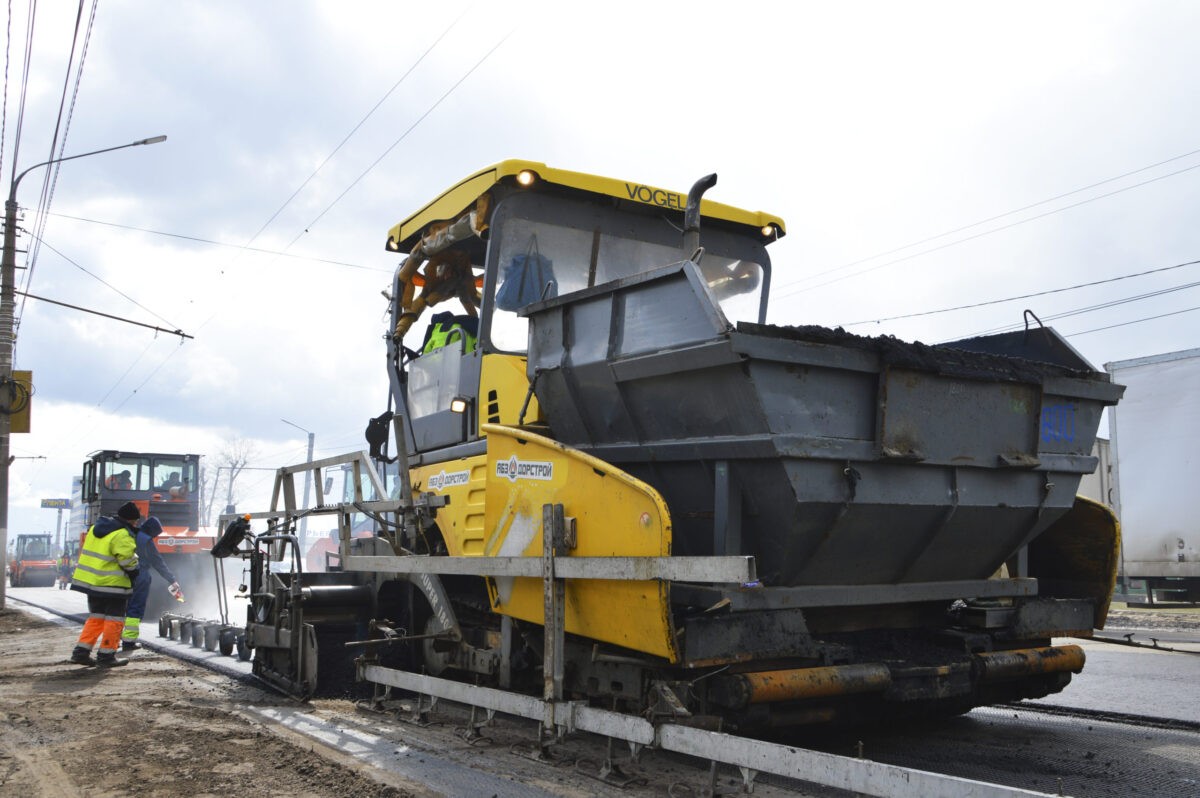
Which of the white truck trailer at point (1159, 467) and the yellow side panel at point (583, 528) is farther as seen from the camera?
the white truck trailer at point (1159, 467)

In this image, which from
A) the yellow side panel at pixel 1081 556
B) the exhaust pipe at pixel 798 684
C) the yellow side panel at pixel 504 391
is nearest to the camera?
the exhaust pipe at pixel 798 684

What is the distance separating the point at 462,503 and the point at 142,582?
6.07 metres

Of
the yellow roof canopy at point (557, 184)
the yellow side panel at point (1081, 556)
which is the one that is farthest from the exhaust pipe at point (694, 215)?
the yellow side panel at point (1081, 556)

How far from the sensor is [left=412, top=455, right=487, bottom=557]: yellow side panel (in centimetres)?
536

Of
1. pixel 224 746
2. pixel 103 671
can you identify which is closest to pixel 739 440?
pixel 224 746

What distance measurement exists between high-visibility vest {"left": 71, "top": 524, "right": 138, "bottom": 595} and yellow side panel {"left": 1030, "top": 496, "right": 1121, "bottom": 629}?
8012 millimetres

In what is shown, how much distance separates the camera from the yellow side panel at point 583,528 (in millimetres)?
4039

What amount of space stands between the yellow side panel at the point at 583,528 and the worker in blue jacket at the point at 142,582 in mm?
6042

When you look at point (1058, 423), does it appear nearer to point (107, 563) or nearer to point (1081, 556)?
point (1081, 556)

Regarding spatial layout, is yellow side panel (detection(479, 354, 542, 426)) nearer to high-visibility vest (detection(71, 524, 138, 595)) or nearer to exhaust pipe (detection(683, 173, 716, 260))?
exhaust pipe (detection(683, 173, 716, 260))

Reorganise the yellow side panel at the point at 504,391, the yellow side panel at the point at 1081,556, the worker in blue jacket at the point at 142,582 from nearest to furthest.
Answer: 1. the yellow side panel at the point at 504,391
2. the yellow side panel at the point at 1081,556
3. the worker in blue jacket at the point at 142,582

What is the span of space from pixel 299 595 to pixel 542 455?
9.69 feet

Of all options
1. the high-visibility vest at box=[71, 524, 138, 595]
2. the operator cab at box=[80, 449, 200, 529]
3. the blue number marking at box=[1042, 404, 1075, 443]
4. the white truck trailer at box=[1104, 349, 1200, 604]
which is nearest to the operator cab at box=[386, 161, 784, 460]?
the blue number marking at box=[1042, 404, 1075, 443]

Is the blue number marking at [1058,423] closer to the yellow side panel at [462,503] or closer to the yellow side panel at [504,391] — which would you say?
the yellow side panel at [504,391]
